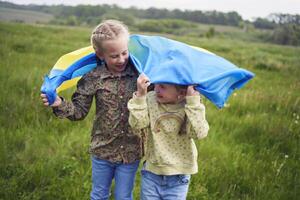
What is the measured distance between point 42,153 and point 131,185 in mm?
1530

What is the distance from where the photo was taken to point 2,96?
512 cm

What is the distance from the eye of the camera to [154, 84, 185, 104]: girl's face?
2311mm

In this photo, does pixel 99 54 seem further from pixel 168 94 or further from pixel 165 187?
pixel 165 187

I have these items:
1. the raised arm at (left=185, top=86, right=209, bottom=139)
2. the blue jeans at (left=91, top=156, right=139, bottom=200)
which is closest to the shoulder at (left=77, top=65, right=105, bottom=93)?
the blue jeans at (left=91, top=156, right=139, bottom=200)

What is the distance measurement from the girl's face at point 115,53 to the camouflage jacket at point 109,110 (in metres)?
0.11

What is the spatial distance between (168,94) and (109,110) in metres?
0.50

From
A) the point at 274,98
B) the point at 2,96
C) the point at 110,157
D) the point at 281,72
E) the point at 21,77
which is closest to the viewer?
the point at 110,157

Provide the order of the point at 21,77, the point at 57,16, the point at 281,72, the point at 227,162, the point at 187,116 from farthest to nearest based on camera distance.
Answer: the point at 57,16, the point at 281,72, the point at 21,77, the point at 227,162, the point at 187,116

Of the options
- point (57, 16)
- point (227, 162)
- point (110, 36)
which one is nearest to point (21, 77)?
point (227, 162)

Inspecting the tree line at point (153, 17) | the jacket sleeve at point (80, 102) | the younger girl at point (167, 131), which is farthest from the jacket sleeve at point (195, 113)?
the tree line at point (153, 17)

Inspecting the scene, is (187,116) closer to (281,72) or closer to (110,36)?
(110,36)

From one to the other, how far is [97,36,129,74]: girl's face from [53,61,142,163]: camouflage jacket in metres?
0.11

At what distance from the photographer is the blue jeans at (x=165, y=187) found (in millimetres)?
2488

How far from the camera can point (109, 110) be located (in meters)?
2.61
